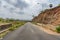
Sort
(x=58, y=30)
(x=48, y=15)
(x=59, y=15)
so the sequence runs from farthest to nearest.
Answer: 1. (x=48, y=15)
2. (x=59, y=15)
3. (x=58, y=30)

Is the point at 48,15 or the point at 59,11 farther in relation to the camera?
the point at 48,15

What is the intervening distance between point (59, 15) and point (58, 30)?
49.1 metres

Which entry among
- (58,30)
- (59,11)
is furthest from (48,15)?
(58,30)

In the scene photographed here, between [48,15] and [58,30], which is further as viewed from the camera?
[48,15]

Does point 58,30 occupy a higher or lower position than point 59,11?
lower

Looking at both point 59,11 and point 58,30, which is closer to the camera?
point 58,30

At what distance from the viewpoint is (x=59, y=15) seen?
9581 cm

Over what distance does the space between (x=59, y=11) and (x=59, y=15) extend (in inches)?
187

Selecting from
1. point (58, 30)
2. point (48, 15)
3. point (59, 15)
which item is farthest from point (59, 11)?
point (58, 30)

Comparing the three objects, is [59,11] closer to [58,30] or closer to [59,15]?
[59,15]

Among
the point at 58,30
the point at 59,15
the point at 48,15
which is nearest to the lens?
the point at 58,30

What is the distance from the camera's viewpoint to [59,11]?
100000mm

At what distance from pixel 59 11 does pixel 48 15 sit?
1016 inches

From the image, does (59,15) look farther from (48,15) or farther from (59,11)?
(48,15)
